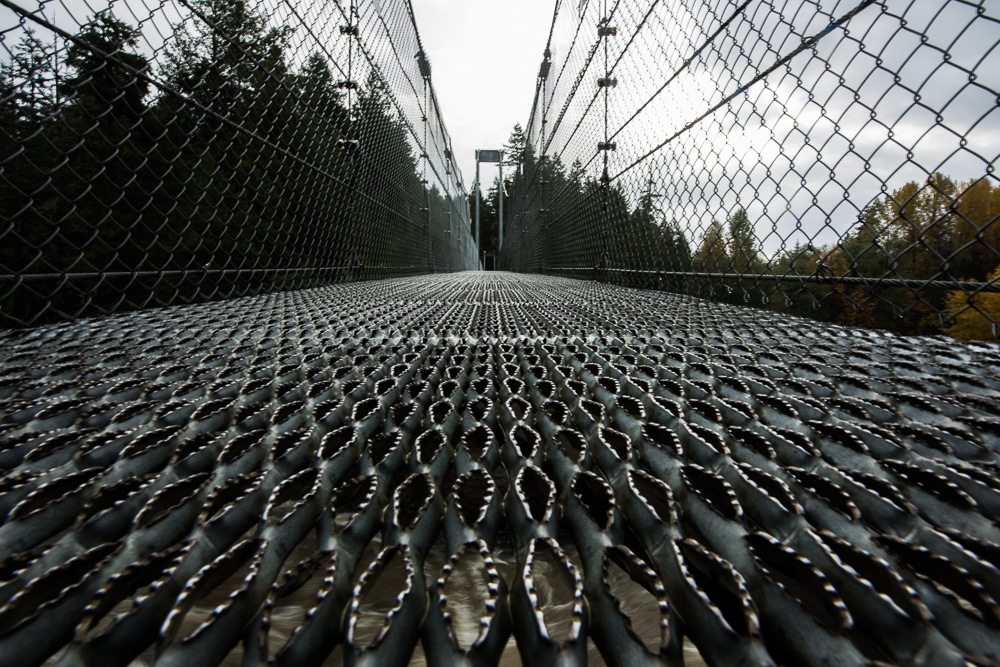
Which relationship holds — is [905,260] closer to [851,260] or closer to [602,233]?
[851,260]

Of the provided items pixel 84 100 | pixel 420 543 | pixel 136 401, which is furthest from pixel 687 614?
pixel 84 100

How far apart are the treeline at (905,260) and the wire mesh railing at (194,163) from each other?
3.01 meters

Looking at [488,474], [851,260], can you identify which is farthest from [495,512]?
[851,260]

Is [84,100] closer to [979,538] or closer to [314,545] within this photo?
[314,545]

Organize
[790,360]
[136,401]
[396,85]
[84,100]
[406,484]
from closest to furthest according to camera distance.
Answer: [406,484] → [136,401] → [790,360] → [84,100] → [396,85]

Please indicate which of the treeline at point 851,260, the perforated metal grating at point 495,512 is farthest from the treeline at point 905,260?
the perforated metal grating at point 495,512

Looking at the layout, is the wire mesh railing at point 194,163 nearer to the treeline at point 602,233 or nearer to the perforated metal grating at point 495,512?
the perforated metal grating at point 495,512

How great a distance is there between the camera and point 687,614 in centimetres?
40

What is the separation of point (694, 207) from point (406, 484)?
319 cm

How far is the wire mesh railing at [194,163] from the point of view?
1919mm

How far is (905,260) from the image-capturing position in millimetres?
2242

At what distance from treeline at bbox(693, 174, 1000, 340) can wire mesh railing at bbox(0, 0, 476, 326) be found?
301 cm

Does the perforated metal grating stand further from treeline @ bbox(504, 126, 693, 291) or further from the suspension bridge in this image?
treeline @ bbox(504, 126, 693, 291)

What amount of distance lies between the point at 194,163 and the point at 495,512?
135 inches
